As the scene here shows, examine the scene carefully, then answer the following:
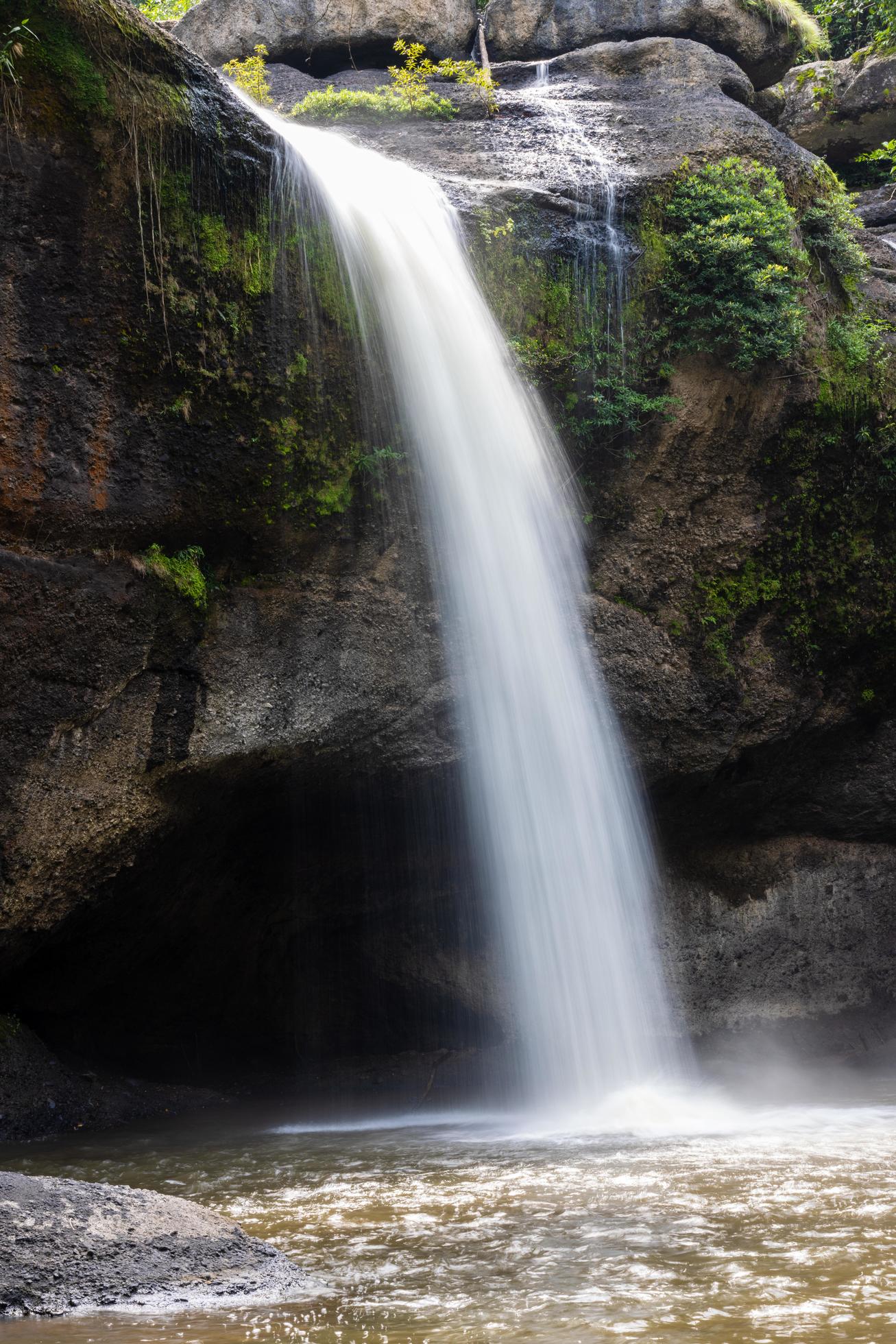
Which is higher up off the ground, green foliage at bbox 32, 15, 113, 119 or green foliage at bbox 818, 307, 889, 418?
green foliage at bbox 32, 15, 113, 119

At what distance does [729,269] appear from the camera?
9234mm

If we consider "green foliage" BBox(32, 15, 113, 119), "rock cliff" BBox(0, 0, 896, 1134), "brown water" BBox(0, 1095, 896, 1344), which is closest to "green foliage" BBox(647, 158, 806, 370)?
"rock cliff" BBox(0, 0, 896, 1134)

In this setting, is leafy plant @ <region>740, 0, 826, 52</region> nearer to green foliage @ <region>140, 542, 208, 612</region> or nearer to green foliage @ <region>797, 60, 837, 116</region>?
green foliage @ <region>797, 60, 837, 116</region>

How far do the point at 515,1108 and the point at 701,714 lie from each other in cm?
348

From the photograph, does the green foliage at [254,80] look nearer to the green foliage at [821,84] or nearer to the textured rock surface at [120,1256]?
the green foliage at [821,84]

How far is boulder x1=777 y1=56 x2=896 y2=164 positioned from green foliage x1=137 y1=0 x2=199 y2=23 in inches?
415

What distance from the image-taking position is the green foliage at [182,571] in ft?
23.9

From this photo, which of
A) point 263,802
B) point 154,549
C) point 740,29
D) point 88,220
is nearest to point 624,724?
point 263,802

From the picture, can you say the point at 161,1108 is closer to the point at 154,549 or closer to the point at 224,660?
the point at 224,660

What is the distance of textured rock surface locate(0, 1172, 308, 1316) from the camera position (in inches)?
136

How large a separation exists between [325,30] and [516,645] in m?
9.28

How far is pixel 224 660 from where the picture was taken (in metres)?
7.57

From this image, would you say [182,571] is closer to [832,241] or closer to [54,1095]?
[54,1095]

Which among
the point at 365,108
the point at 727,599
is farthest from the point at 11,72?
the point at 727,599
